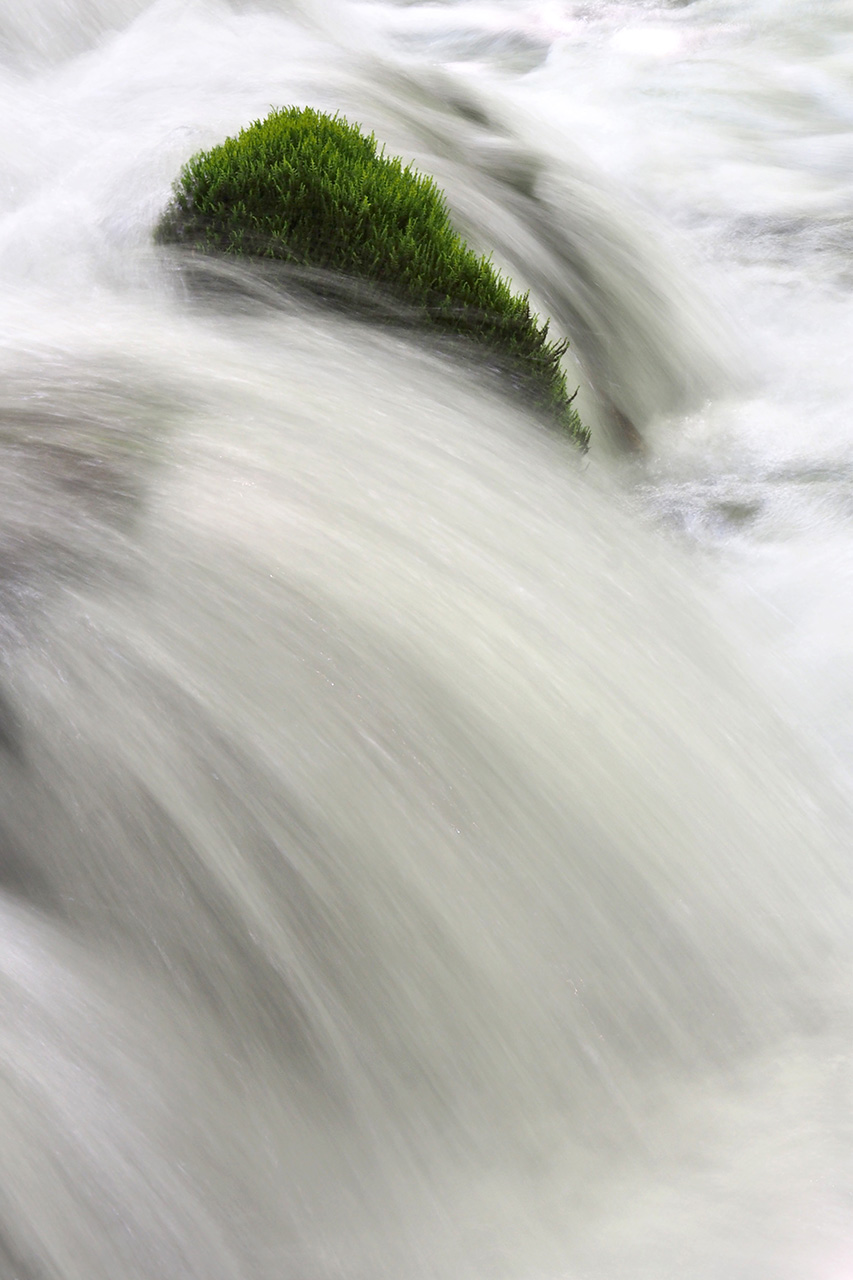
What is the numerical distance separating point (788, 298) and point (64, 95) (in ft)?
16.7

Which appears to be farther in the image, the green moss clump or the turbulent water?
the green moss clump

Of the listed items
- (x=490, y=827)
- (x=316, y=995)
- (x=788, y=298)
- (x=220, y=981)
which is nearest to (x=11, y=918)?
(x=220, y=981)

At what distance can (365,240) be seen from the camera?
544 centimetres

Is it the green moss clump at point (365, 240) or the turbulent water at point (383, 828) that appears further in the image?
the green moss clump at point (365, 240)

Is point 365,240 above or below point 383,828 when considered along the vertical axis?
above

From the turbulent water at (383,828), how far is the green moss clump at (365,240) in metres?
0.20

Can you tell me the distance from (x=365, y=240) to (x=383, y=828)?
10.1 ft

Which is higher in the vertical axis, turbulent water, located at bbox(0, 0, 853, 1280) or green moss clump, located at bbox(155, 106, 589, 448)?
green moss clump, located at bbox(155, 106, 589, 448)

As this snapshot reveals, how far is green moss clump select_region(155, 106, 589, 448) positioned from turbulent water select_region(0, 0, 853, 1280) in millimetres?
199

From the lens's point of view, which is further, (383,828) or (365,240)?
(365,240)

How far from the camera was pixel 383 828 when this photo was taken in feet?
11.4

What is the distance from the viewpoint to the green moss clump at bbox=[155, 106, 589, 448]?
5414 millimetres

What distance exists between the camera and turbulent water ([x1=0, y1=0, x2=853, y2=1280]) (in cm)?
311

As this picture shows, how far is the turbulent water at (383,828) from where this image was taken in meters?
3.11
